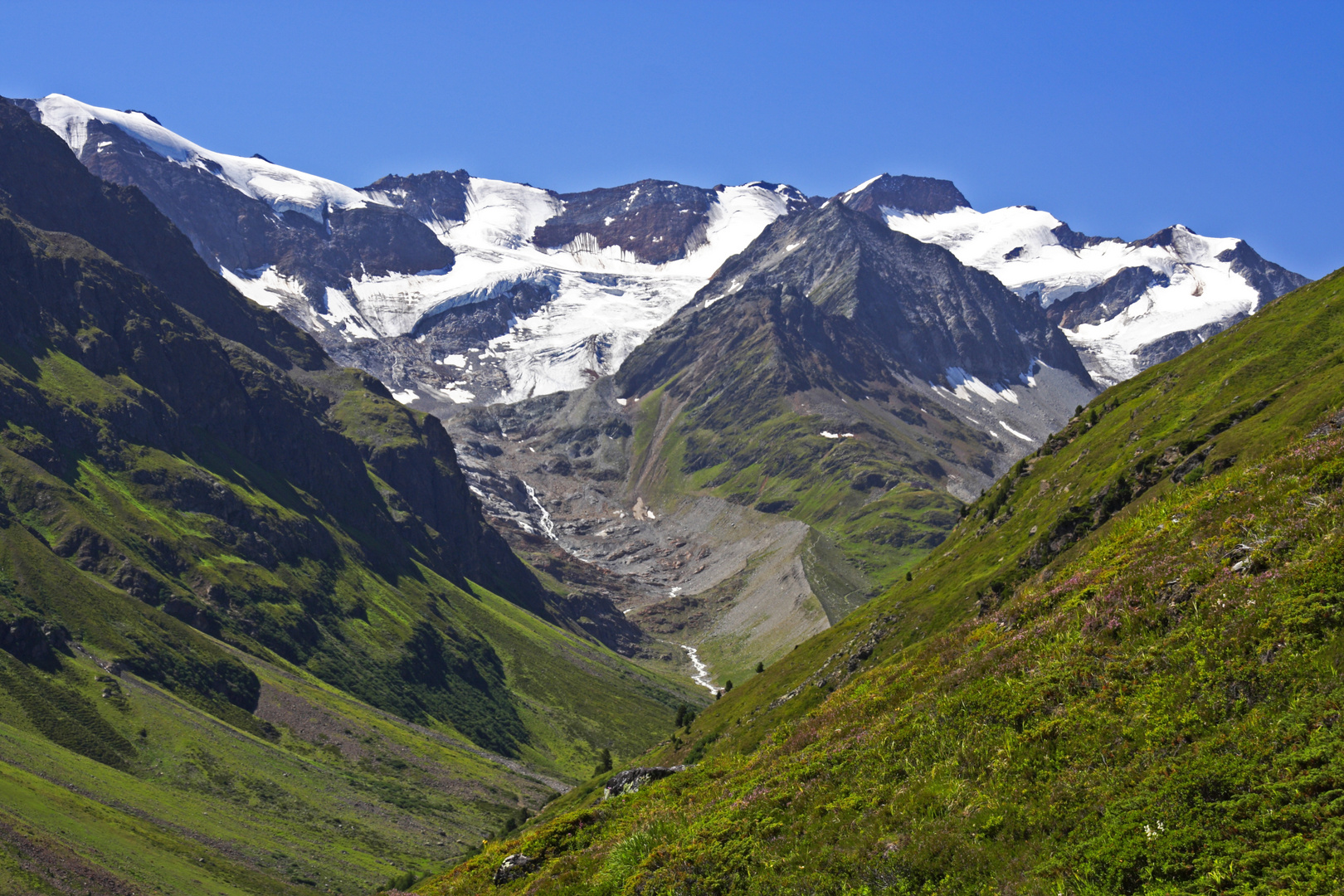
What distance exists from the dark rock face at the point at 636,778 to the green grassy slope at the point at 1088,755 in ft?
9.08

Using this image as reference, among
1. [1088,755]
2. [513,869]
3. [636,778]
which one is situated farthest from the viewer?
[636,778]

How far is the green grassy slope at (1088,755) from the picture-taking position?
19.1m

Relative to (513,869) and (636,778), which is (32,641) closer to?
(636,778)

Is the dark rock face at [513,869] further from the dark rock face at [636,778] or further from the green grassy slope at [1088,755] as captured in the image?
the dark rock face at [636,778]

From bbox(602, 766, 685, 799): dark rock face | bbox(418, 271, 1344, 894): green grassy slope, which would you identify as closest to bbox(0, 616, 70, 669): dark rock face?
bbox(418, 271, 1344, 894): green grassy slope

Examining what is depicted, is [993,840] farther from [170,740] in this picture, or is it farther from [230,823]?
[170,740]

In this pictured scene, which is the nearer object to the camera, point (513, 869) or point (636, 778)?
point (513, 869)

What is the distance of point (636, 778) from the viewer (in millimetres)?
44250

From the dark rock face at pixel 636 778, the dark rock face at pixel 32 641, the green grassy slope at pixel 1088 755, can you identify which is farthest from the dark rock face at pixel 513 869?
the dark rock face at pixel 32 641

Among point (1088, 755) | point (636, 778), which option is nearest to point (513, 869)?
point (636, 778)

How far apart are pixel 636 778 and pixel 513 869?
9.20m

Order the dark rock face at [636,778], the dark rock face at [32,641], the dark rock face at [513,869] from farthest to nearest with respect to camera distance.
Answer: the dark rock face at [32,641]
the dark rock face at [636,778]
the dark rock face at [513,869]

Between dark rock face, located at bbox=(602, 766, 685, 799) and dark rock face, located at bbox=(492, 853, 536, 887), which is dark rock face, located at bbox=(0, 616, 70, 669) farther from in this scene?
dark rock face, located at bbox=(492, 853, 536, 887)

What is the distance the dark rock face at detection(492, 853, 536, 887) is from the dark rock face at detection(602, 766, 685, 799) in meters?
6.63
